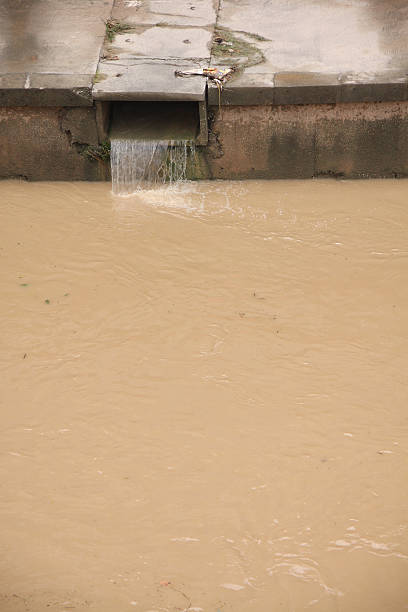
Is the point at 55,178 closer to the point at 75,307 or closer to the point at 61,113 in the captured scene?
the point at 61,113

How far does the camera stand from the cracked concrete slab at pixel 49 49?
6.50 m

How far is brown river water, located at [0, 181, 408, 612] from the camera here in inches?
156

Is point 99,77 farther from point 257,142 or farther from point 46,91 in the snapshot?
point 257,142

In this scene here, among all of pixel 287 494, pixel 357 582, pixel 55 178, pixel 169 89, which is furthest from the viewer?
pixel 55 178

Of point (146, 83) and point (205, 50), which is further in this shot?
point (205, 50)

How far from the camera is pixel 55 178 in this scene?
22.9 ft

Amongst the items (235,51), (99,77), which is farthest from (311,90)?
(99,77)

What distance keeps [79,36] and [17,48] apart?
1.93 feet

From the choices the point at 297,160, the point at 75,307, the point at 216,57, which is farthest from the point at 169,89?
the point at 75,307

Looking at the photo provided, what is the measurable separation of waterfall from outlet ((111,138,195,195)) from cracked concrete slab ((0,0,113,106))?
0.52m

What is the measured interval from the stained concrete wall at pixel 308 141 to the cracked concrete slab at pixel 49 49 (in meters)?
1.24

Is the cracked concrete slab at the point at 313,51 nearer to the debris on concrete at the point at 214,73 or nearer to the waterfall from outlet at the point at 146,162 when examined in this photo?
the debris on concrete at the point at 214,73

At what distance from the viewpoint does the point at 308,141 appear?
6.71 metres

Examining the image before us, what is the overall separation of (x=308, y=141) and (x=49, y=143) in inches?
89.8
